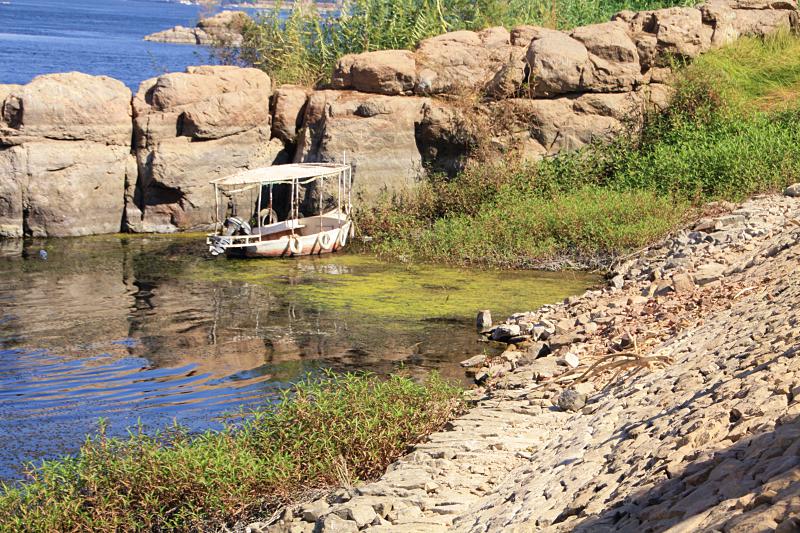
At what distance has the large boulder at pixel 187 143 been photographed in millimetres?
20734

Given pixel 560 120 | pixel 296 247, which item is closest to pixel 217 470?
pixel 296 247

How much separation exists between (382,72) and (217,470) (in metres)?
14.5

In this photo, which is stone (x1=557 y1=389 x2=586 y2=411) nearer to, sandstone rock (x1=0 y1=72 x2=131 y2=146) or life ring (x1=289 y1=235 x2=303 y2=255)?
life ring (x1=289 y1=235 x2=303 y2=255)

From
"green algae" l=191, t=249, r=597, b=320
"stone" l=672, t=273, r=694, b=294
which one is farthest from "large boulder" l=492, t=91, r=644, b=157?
"stone" l=672, t=273, r=694, b=294

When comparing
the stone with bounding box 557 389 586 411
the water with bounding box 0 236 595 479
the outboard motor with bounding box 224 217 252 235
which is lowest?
the water with bounding box 0 236 595 479

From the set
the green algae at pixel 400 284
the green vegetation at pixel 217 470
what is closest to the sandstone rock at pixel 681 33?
the green algae at pixel 400 284

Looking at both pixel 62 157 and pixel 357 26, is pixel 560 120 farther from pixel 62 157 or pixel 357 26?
pixel 62 157

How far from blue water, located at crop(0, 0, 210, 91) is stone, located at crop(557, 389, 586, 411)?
18.1 m

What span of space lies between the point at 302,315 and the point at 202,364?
2491mm

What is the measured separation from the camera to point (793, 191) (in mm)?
14961

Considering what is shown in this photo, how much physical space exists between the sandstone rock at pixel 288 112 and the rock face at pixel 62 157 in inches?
117

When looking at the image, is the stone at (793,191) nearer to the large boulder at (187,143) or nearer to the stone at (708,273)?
the stone at (708,273)

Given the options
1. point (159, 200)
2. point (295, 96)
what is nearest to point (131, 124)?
point (159, 200)

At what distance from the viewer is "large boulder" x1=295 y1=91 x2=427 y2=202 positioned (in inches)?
807
